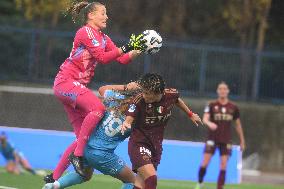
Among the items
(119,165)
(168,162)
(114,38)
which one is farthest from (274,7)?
(119,165)

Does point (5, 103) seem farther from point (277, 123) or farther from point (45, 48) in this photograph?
point (277, 123)

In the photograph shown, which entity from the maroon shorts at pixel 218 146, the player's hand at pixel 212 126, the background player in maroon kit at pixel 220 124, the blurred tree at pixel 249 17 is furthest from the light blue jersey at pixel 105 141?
the blurred tree at pixel 249 17

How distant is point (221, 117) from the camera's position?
51.5ft

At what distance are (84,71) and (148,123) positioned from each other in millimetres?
1038

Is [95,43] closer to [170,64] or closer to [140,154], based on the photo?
[140,154]

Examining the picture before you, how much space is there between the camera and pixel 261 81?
19.2 metres

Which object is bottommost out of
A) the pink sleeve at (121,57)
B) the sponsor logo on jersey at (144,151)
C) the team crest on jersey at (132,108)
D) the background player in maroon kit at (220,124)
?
the background player in maroon kit at (220,124)

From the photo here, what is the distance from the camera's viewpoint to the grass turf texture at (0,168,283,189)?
13.4 metres

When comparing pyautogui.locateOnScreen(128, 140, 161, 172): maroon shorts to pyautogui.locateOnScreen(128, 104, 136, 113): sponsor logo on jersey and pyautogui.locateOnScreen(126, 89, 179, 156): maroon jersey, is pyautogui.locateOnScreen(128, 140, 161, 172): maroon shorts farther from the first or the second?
pyautogui.locateOnScreen(128, 104, 136, 113): sponsor logo on jersey

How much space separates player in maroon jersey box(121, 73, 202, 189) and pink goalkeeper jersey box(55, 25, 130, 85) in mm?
517

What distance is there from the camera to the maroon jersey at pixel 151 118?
9.72 metres

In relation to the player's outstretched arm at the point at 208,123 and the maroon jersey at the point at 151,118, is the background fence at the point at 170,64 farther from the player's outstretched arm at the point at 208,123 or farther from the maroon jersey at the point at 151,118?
the maroon jersey at the point at 151,118

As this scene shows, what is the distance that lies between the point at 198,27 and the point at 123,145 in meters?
8.99

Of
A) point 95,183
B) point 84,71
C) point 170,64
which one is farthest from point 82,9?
point 170,64
